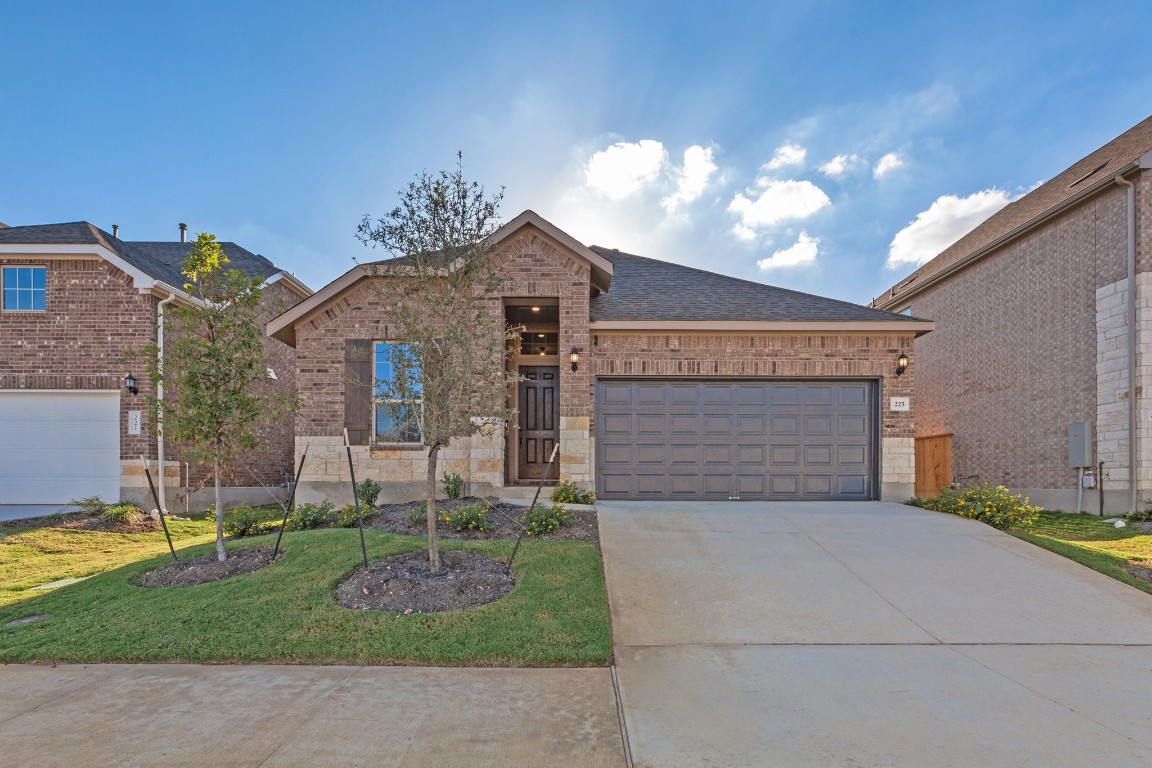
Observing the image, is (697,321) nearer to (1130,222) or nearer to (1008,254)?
(1130,222)

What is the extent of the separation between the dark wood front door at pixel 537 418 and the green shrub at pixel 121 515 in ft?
22.3

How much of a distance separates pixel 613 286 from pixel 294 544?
24.6 ft

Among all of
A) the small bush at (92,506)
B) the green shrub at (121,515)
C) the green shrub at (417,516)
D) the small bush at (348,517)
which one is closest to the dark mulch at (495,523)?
the green shrub at (417,516)

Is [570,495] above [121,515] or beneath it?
above

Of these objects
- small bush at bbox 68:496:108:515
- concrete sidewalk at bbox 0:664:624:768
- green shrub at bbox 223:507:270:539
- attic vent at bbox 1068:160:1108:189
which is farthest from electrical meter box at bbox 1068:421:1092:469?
small bush at bbox 68:496:108:515

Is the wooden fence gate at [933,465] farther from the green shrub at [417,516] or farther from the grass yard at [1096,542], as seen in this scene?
the green shrub at [417,516]

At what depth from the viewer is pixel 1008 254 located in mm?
12484

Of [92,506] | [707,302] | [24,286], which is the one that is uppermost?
[24,286]

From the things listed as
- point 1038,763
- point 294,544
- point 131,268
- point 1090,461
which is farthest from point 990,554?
point 131,268

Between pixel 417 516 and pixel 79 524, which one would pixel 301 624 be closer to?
pixel 417 516


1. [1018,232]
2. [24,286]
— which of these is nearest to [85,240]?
[24,286]

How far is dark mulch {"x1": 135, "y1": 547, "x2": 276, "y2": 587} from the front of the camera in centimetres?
577

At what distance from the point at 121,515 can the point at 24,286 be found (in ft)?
16.7

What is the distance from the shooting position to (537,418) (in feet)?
35.3
